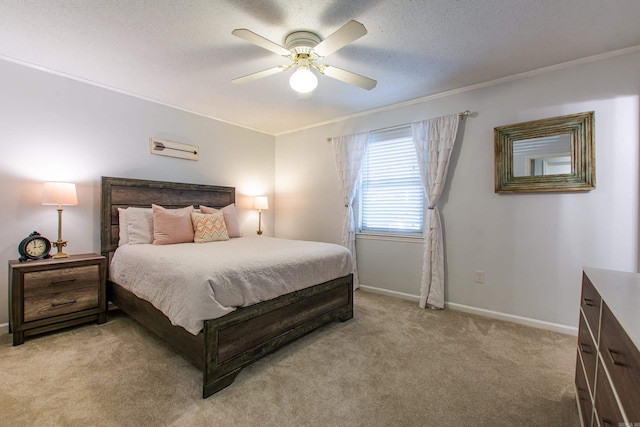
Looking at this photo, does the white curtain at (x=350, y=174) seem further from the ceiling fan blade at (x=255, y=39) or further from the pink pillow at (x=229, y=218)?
the ceiling fan blade at (x=255, y=39)

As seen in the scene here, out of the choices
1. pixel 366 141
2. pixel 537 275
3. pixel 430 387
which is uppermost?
pixel 366 141

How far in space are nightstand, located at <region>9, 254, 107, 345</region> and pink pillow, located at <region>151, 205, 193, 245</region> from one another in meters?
0.53

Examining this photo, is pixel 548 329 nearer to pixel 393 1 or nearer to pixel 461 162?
pixel 461 162

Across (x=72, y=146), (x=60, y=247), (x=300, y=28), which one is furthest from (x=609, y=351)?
(x=72, y=146)

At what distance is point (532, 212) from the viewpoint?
269cm

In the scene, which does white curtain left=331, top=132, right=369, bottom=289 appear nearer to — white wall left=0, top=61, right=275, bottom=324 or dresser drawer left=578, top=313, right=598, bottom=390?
white wall left=0, top=61, right=275, bottom=324

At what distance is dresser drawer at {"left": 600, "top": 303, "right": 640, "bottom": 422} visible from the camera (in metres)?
0.76

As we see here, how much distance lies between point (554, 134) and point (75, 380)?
4189 mm

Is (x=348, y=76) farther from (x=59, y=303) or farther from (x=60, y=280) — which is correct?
(x=59, y=303)

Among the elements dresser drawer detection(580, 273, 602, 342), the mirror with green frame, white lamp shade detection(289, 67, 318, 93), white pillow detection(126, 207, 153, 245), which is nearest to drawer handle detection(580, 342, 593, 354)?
dresser drawer detection(580, 273, 602, 342)

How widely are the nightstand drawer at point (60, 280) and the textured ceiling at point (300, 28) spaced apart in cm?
188

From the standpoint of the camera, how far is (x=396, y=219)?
3.62 m

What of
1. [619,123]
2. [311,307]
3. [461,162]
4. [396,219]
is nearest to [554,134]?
[619,123]

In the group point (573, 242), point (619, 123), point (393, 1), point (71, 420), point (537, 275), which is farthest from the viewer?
point (537, 275)
